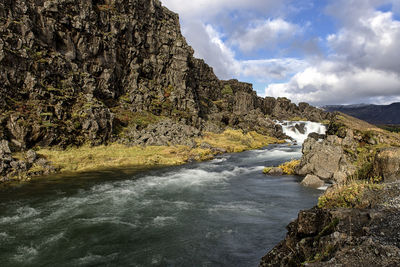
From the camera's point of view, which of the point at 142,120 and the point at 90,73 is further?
the point at 90,73

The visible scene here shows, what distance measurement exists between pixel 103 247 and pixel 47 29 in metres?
62.5

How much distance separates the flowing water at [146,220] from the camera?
13.4m

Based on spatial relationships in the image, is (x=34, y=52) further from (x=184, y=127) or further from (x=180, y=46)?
(x=180, y=46)

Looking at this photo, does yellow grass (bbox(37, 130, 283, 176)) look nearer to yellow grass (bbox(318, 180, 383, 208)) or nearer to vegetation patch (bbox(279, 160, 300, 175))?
vegetation patch (bbox(279, 160, 300, 175))

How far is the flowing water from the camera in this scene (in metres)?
13.4

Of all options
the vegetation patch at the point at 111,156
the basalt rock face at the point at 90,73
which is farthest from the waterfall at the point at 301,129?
the vegetation patch at the point at 111,156

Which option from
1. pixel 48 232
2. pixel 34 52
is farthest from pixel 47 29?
pixel 48 232

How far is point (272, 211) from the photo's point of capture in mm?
19891

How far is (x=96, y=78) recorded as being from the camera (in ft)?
221

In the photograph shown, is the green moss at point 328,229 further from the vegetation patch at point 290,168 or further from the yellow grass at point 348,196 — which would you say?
the vegetation patch at point 290,168

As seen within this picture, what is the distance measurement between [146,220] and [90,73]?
193ft

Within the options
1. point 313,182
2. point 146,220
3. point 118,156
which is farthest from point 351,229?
point 118,156

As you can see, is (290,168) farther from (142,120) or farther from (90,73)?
(90,73)

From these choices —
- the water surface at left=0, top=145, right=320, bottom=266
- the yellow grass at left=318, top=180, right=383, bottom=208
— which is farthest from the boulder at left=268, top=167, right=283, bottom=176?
the yellow grass at left=318, top=180, right=383, bottom=208
